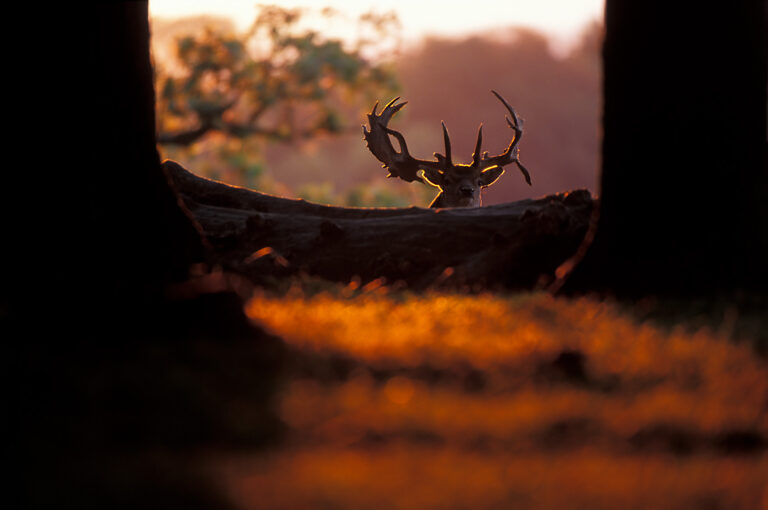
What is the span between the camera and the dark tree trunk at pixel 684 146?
5.94 m

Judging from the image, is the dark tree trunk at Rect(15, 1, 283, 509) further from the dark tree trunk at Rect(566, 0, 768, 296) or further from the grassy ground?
the dark tree trunk at Rect(566, 0, 768, 296)

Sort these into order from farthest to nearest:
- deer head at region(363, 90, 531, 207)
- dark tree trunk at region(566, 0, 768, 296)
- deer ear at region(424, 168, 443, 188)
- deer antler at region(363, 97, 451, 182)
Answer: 1. deer antler at region(363, 97, 451, 182)
2. deer ear at region(424, 168, 443, 188)
3. deer head at region(363, 90, 531, 207)
4. dark tree trunk at region(566, 0, 768, 296)

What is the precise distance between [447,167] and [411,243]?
20.7ft

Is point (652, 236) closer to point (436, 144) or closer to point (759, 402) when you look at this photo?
point (759, 402)

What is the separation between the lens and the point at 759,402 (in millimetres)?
3551

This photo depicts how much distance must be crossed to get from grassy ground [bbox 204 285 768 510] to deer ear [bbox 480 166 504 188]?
30.0 ft

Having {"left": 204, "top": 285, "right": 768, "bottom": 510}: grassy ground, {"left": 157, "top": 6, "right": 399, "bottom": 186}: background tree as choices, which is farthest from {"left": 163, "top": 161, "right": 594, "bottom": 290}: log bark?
{"left": 157, "top": 6, "right": 399, "bottom": 186}: background tree

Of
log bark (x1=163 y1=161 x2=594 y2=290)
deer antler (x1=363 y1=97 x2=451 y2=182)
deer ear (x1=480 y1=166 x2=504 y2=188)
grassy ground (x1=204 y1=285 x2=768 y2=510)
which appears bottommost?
grassy ground (x1=204 y1=285 x2=768 y2=510)

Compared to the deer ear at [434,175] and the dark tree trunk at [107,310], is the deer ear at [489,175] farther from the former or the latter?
the dark tree trunk at [107,310]

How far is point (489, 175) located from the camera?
46.9 ft

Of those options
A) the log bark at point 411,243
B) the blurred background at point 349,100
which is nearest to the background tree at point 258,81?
the blurred background at point 349,100

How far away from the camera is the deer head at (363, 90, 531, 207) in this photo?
13781 millimetres

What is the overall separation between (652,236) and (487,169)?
333 inches

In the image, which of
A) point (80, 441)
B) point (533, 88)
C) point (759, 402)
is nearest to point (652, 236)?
point (759, 402)
